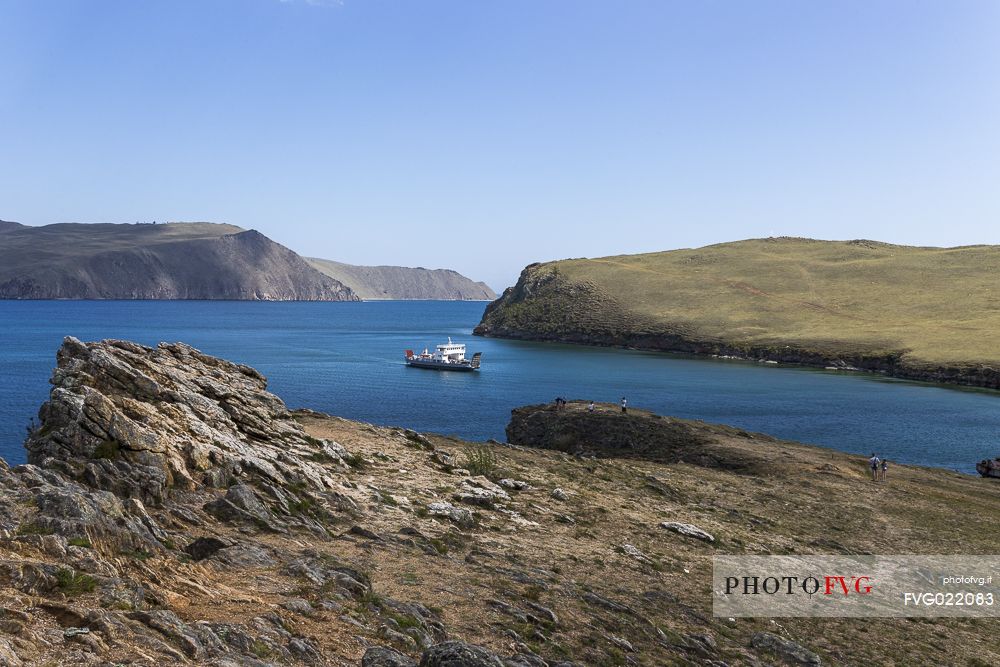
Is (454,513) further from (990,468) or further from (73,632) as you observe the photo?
(990,468)

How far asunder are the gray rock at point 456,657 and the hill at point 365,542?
0.05 m

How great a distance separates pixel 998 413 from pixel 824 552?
80.7m

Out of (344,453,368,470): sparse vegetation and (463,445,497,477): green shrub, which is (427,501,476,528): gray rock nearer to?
(344,453,368,470): sparse vegetation

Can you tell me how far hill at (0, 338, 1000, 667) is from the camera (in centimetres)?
1557

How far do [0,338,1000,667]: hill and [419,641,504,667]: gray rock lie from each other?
0.16 ft

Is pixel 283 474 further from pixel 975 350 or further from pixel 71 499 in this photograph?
pixel 975 350

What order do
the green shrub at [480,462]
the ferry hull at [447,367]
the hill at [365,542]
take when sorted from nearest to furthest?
1. the hill at [365,542]
2. the green shrub at [480,462]
3. the ferry hull at [447,367]

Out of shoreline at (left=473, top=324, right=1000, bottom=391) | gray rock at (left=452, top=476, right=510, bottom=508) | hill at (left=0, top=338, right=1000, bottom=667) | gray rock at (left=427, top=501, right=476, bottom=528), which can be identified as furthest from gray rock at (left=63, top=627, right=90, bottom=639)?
→ shoreline at (left=473, top=324, right=1000, bottom=391)

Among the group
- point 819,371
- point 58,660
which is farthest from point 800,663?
point 819,371

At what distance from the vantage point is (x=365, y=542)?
24.8m

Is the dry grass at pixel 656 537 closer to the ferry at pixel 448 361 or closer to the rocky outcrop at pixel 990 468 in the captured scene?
the rocky outcrop at pixel 990 468

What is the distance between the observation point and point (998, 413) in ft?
311

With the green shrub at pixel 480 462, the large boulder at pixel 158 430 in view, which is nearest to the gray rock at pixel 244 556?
the large boulder at pixel 158 430

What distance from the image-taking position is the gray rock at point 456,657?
47.9 feet
